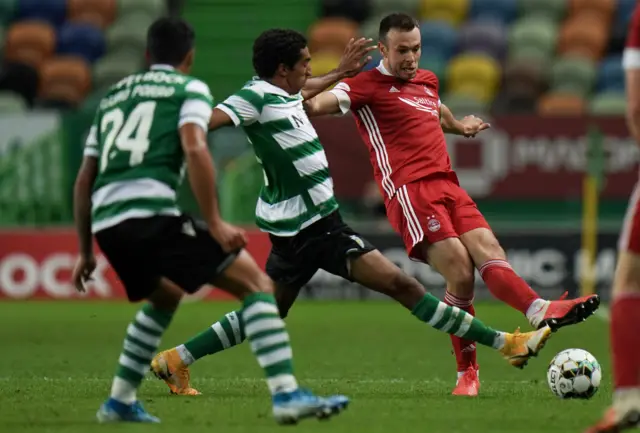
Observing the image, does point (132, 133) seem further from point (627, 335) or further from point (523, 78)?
point (523, 78)

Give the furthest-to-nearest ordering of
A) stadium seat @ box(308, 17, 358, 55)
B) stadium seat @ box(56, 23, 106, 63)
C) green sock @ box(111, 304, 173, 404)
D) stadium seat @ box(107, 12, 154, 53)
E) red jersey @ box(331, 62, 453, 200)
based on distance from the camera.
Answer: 1. stadium seat @ box(56, 23, 106, 63)
2. stadium seat @ box(107, 12, 154, 53)
3. stadium seat @ box(308, 17, 358, 55)
4. red jersey @ box(331, 62, 453, 200)
5. green sock @ box(111, 304, 173, 404)

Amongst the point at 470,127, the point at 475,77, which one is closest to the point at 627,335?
the point at 470,127

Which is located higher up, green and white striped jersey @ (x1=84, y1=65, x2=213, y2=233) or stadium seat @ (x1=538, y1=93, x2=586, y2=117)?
green and white striped jersey @ (x1=84, y1=65, x2=213, y2=233)

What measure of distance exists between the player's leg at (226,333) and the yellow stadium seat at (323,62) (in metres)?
12.9

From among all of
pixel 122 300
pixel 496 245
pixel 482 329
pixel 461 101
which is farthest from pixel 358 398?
pixel 461 101

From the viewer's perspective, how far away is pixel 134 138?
259 inches

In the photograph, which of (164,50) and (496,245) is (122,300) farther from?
(164,50)

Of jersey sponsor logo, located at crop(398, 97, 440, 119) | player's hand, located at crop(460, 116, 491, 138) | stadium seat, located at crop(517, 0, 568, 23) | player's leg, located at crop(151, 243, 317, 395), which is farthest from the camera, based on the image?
stadium seat, located at crop(517, 0, 568, 23)

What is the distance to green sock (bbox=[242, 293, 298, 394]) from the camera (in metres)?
6.45

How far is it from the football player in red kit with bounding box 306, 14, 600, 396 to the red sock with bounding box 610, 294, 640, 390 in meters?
2.30

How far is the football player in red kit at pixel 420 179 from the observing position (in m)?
8.46

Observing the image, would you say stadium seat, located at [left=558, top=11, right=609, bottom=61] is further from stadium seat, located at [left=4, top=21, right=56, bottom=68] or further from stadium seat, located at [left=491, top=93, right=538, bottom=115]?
stadium seat, located at [left=4, top=21, right=56, bottom=68]

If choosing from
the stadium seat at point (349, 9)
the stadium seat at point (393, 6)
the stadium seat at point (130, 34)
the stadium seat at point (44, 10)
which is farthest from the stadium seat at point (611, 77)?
the stadium seat at point (44, 10)

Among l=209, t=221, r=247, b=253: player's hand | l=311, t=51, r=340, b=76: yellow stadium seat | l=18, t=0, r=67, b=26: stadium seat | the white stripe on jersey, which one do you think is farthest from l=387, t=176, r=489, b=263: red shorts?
l=18, t=0, r=67, b=26: stadium seat
